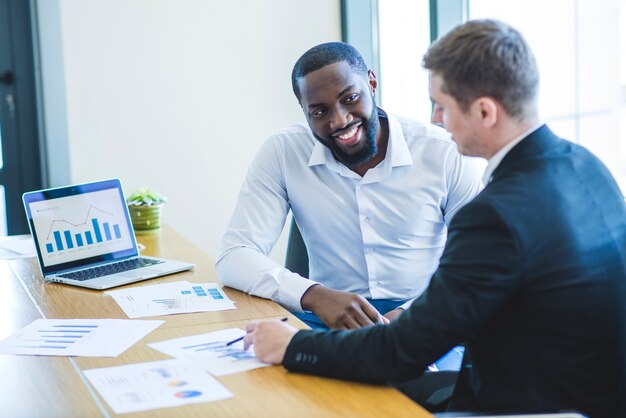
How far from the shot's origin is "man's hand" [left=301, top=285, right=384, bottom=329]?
1.89m

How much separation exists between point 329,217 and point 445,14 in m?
1.41

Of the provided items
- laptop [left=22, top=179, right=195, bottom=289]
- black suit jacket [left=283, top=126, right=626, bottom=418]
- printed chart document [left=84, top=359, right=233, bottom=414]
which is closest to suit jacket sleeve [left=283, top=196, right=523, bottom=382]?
black suit jacket [left=283, top=126, right=626, bottom=418]

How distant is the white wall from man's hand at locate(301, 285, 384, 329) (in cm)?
Answer: 227

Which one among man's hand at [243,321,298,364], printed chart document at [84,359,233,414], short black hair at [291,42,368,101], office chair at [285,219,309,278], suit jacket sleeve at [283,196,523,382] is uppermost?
short black hair at [291,42,368,101]

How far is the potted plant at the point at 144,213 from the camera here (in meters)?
3.22

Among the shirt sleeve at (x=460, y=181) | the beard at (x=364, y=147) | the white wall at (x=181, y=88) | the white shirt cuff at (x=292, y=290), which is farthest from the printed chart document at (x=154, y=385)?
the white wall at (x=181, y=88)

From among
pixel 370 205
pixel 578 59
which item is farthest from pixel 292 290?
pixel 578 59

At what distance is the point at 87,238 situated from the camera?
253 cm

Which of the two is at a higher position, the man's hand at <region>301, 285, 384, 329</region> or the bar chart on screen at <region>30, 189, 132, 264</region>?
the bar chart on screen at <region>30, 189, 132, 264</region>

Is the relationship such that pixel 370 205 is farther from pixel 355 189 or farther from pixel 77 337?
pixel 77 337

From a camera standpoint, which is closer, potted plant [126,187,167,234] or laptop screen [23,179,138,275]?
laptop screen [23,179,138,275]

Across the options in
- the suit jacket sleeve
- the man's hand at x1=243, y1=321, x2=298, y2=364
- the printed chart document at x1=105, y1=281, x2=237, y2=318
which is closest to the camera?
the suit jacket sleeve

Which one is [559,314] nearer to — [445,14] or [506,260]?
[506,260]

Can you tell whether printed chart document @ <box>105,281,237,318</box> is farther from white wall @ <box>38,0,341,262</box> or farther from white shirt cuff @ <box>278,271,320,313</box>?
white wall @ <box>38,0,341,262</box>
